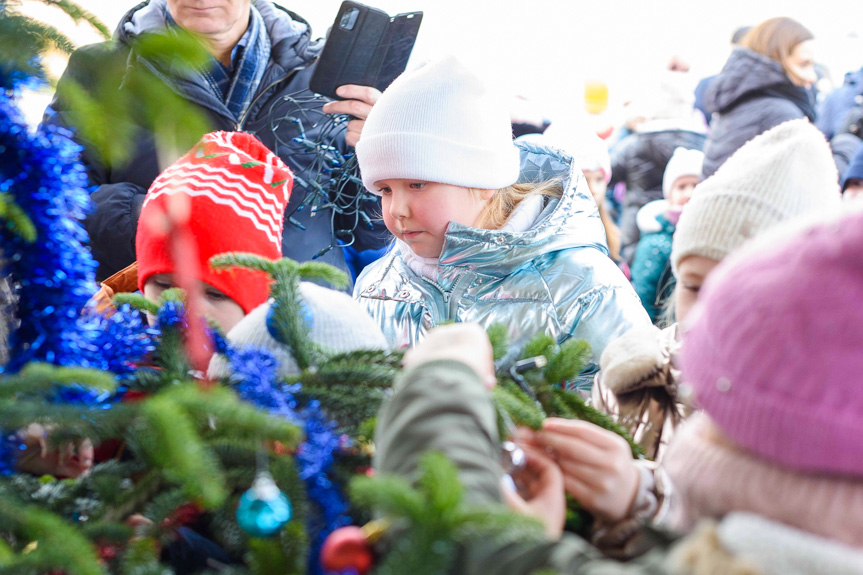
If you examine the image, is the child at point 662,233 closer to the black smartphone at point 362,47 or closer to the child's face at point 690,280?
the black smartphone at point 362,47

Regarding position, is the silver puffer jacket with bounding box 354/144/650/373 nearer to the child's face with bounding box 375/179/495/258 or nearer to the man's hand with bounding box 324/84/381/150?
the child's face with bounding box 375/179/495/258

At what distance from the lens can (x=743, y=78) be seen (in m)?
4.20

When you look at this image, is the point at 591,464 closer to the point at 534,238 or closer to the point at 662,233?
the point at 534,238

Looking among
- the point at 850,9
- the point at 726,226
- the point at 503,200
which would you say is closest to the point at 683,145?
the point at 503,200

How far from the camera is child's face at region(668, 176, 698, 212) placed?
4.38 meters

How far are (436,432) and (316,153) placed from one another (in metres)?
1.80

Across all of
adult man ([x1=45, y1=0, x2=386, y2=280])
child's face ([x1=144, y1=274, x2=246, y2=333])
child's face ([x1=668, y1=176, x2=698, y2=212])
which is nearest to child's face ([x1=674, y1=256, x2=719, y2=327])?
child's face ([x1=144, y1=274, x2=246, y2=333])

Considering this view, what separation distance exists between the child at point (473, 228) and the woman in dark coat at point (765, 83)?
230 cm

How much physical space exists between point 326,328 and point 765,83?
3650mm

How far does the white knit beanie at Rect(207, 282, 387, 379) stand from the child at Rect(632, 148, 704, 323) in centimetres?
278

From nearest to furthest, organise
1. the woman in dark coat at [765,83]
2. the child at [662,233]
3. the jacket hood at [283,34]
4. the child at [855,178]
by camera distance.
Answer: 1. the jacket hood at [283,34]
2. the child at [855,178]
3. the child at [662,233]
4. the woman in dark coat at [765,83]

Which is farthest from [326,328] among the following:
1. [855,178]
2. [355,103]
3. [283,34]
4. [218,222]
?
[855,178]

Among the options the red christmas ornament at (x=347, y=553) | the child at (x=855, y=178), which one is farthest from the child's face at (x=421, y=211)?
the child at (x=855, y=178)

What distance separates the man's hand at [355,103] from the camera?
235cm
